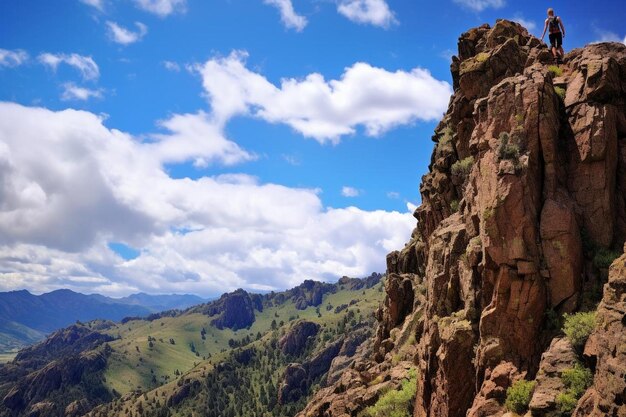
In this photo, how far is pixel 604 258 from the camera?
96.3ft

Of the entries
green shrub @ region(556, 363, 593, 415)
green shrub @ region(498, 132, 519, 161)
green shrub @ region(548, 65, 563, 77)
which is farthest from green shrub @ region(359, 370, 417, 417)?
green shrub @ region(548, 65, 563, 77)

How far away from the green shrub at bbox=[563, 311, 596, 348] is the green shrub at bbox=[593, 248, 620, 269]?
3.66 meters

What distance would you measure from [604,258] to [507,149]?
29.5ft

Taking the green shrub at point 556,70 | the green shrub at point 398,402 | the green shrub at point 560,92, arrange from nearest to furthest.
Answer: the green shrub at point 560,92 < the green shrub at point 556,70 < the green shrub at point 398,402

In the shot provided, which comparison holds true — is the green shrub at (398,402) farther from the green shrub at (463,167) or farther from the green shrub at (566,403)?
the green shrub at (463,167)

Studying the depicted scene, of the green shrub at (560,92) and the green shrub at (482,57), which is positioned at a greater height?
the green shrub at (482,57)

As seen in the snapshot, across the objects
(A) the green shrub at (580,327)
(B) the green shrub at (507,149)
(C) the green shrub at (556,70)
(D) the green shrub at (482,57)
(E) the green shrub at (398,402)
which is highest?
(D) the green shrub at (482,57)

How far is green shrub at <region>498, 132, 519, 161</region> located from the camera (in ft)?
106

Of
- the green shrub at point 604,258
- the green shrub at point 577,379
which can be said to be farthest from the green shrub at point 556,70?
the green shrub at point 577,379

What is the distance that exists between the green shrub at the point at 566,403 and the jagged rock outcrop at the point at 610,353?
1044mm

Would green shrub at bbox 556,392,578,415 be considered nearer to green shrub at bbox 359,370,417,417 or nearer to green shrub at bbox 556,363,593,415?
green shrub at bbox 556,363,593,415

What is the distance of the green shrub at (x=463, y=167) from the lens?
5042 cm

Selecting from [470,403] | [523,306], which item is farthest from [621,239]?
[470,403]

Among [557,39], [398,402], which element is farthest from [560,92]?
[398,402]
